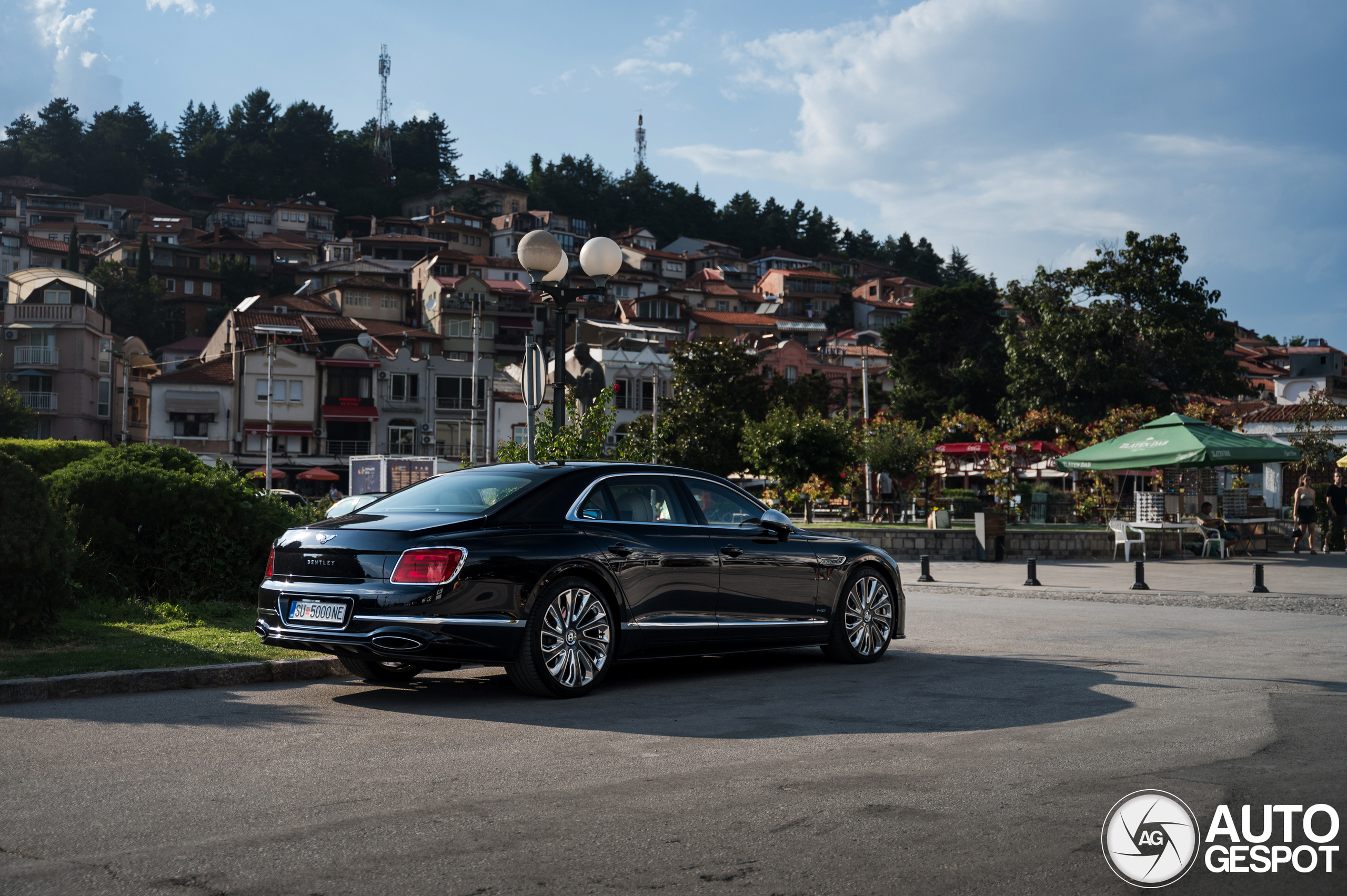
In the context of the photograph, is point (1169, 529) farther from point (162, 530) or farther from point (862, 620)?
point (162, 530)

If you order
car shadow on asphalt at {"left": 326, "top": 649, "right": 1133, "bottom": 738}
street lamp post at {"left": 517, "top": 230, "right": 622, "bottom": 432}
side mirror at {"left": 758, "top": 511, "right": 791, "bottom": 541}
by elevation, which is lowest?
car shadow on asphalt at {"left": 326, "top": 649, "right": 1133, "bottom": 738}

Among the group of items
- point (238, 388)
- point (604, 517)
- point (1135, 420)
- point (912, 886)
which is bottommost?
point (912, 886)

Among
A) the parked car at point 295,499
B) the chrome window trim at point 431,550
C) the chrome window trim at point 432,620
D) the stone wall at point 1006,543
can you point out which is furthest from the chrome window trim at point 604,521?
the stone wall at point 1006,543

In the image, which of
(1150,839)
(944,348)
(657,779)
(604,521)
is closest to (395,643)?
(604,521)

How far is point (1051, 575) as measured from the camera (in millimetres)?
20812

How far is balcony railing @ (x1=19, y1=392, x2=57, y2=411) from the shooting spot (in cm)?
7281

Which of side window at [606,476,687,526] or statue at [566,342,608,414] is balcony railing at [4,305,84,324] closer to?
statue at [566,342,608,414]

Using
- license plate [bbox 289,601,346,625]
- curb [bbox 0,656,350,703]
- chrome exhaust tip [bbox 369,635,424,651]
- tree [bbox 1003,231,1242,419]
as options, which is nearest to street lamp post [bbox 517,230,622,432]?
curb [bbox 0,656,350,703]

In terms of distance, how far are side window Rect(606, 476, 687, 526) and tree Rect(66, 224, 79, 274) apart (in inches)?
4354

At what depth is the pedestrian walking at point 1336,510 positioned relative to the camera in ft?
91.8

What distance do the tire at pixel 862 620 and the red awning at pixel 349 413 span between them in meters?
68.5

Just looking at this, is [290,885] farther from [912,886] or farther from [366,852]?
[912,886]

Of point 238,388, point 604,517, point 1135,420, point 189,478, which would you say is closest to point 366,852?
point 604,517

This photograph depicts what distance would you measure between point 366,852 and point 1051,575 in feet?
60.1
